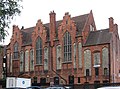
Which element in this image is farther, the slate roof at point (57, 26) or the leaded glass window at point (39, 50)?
the leaded glass window at point (39, 50)

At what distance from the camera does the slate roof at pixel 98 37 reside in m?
69.5

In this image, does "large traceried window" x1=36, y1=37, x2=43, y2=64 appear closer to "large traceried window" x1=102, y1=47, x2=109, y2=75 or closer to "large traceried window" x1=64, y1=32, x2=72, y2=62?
"large traceried window" x1=64, y1=32, x2=72, y2=62

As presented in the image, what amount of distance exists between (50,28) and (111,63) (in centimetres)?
1895

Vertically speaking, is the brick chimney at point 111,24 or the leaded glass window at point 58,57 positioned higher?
the brick chimney at point 111,24

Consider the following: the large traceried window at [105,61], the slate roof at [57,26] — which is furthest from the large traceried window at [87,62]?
the slate roof at [57,26]

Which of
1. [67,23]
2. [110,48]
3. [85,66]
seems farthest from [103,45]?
[67,23]

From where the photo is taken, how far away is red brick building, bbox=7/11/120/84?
68.4 meters

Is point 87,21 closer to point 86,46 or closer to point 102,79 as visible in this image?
point 86,46

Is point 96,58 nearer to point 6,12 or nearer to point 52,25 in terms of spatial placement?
point 52,25

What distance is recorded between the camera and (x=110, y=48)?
67.3 metres

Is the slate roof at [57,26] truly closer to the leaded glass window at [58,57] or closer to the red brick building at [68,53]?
the red brick building at [68,53]

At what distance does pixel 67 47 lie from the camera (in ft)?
243

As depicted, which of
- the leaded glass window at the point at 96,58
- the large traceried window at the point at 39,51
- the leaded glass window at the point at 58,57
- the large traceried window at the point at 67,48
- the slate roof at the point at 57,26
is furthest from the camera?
the large traceried window at the point at 39,51

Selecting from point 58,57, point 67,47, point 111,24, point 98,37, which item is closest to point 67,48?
point 67,47
